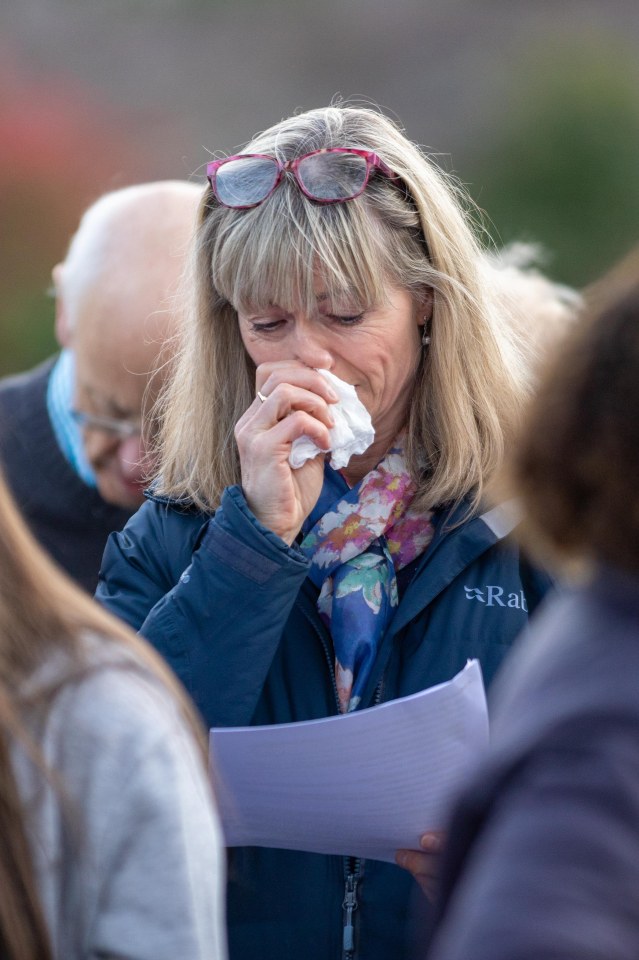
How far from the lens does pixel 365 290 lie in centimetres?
235

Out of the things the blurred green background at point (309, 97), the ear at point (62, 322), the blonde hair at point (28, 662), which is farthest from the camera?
the blurred green background at point (309, 97)

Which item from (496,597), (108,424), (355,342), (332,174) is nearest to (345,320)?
(355,342)

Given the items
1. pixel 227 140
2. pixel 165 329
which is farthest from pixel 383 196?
pixel 227 140

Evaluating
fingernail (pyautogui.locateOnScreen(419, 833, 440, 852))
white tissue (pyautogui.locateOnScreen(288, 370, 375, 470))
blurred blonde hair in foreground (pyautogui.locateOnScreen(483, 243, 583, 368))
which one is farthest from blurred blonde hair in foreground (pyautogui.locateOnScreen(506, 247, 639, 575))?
blurred blonde hair in foreground (pyautogui.locateOnScreen(483, 243, 583, 368))

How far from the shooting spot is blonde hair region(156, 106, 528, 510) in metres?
2.34

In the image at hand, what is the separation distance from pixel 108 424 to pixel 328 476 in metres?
1.53

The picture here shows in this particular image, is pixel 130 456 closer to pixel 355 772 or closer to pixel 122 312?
pixel 122 312

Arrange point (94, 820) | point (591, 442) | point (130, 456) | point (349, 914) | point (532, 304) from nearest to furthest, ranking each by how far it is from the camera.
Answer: point (591, 442)
point (94, 820)
point (349, 914)
point (532, 304)
point (130, 456)

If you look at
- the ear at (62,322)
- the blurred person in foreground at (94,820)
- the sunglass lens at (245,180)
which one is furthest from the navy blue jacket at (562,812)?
the ear at (62,322)

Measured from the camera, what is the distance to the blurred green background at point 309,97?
12.4 meters

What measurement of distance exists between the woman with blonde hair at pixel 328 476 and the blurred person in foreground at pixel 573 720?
3.09 ft

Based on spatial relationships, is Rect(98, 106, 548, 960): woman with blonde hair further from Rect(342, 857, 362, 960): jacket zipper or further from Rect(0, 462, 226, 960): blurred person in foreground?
Rect(0, 462, 226, 960): blurred person in foreground

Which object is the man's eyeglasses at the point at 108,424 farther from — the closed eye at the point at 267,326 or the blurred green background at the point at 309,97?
the blurred green background at the point at 309,97

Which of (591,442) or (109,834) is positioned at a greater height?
(591,442)
